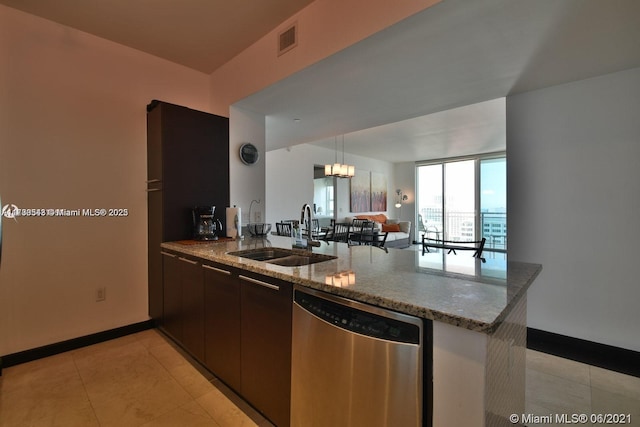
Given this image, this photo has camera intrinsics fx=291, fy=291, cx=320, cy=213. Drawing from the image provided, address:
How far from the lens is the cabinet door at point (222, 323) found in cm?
173

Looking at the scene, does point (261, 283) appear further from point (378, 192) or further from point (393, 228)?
point (378, 192)

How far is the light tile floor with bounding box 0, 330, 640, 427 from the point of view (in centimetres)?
168

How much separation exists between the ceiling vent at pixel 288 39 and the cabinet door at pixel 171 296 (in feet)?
6.11

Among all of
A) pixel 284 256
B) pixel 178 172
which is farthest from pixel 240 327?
pixel 178 172

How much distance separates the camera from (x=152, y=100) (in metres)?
2.84

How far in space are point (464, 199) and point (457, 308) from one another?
803 centimetres

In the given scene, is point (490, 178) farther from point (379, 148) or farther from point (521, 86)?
point (521, 86)

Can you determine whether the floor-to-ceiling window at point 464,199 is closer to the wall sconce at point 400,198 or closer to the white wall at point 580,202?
the wall sconce at point 400,198

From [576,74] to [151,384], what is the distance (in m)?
4.05

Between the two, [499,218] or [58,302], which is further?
[499,218]

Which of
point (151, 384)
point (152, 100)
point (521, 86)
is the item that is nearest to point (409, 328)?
point (151, 384)

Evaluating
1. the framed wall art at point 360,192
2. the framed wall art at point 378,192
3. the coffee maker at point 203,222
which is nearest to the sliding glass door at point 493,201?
the framed wall art at point 378,192

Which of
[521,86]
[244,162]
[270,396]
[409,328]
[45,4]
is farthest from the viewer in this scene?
[244,162]

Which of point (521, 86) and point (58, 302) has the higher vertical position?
point (521, 86)
